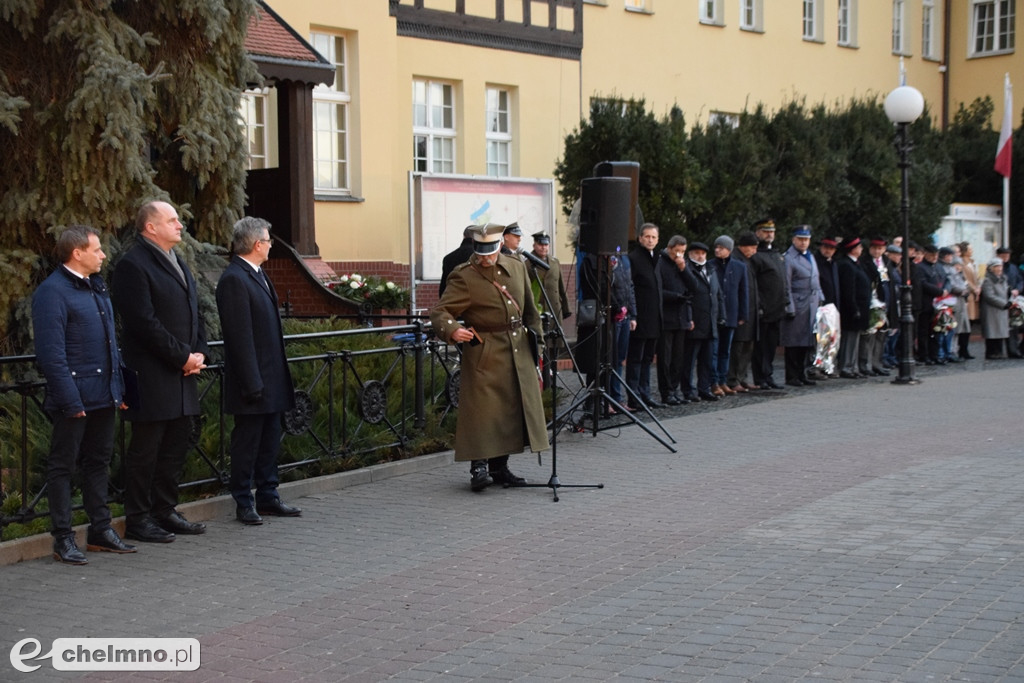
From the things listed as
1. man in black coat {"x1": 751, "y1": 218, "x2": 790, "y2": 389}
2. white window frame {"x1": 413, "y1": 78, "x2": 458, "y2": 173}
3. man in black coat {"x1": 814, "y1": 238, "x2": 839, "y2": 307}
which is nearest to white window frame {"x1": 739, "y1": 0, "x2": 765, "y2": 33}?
white window frame {"x1": 413, "y1": 78, "x2": 458, "y2": 173}

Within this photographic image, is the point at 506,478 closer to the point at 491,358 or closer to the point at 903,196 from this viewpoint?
the point at 491,358

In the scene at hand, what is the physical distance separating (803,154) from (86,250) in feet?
55.4

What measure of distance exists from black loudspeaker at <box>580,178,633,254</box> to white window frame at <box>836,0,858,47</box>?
24.3 m

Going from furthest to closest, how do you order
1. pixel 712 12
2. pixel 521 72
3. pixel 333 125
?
pixel 712 12
pixel 521 72
pixel 333 125

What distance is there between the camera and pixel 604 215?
40.3 ft

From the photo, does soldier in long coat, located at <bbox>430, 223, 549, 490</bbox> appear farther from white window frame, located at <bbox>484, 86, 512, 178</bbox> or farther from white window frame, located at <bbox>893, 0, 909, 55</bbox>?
white window frame, located at <bbox>893, 0, 909, 55</bbox>

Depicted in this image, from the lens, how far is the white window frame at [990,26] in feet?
125

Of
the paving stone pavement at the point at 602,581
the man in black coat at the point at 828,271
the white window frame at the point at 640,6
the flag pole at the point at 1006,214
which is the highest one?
the white window frame at the point at 640,6

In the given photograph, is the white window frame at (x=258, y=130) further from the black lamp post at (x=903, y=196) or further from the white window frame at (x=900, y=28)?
the white window frame at (x=900, y=28)

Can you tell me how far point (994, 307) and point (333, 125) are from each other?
10.8 meters

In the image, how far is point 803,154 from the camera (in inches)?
916

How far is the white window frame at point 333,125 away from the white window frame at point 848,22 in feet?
52.0

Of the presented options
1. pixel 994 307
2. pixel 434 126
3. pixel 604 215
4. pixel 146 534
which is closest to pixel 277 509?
pixel 146 534

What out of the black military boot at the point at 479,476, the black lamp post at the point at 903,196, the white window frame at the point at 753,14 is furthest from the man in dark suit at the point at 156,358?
the white window frame at the point at 753,14
